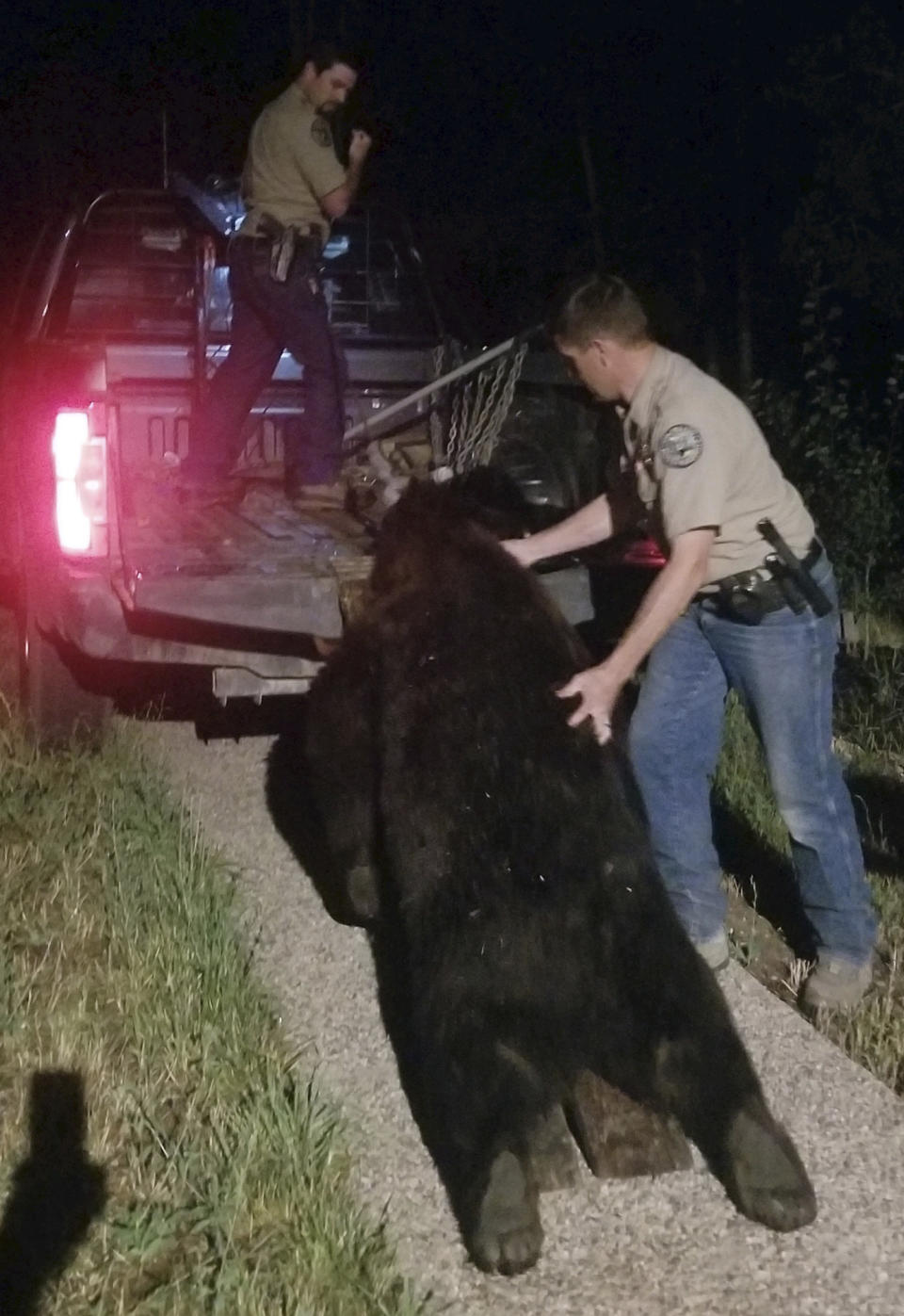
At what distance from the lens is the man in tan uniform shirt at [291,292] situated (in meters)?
5.95

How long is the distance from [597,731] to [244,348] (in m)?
3.06

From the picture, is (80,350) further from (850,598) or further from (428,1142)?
(850,598)

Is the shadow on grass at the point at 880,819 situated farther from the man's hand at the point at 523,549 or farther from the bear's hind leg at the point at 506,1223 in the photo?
the bear's hind leg at the point at 506,1223

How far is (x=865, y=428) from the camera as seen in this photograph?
9.70 metres

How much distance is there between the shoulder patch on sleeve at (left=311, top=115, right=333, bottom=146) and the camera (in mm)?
6000

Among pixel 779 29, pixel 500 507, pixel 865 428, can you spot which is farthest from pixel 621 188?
pixel 500 507

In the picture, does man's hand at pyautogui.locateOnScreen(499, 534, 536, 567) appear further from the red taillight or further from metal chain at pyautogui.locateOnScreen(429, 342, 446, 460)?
metal chain at pyautogui.locateOnScreen(429, 342, 446, 460)

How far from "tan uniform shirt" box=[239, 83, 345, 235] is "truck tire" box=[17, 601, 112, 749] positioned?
1.67 meters

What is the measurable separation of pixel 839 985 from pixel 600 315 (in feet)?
5.88

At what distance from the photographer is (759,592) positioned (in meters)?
3.93

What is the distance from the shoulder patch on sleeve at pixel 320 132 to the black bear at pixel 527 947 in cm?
295

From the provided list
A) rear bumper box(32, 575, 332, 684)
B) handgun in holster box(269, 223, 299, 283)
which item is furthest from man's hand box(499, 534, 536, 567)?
handgun in holster box(269, 223, 299, 283)

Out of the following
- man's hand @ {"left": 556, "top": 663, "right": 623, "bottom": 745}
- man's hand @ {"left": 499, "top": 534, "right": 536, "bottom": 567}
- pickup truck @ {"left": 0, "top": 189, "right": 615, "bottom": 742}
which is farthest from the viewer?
pickup truck @ {"left": 0, "top": 189, "right": 615, "bottom": 742}

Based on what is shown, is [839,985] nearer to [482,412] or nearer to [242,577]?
[242,577]
